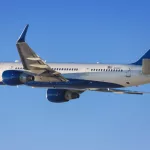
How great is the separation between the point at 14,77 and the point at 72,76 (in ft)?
32.7

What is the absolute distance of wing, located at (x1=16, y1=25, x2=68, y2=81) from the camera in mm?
83825

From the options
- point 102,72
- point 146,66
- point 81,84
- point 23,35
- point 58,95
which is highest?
point 23,35

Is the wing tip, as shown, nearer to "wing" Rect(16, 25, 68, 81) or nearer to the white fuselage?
"wing" Rect(16, 25, 68, 81)

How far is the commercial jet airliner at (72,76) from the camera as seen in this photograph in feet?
300

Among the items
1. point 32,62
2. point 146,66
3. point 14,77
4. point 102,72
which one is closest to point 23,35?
point 32,62

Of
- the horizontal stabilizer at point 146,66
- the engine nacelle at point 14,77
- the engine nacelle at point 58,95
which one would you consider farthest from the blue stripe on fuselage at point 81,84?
the horizontal stabilizer at point 146,66

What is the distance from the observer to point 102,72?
95938 millimetres

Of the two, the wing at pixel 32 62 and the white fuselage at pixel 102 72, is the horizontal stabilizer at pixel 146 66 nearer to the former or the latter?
the white fuselage at pixel 102 72

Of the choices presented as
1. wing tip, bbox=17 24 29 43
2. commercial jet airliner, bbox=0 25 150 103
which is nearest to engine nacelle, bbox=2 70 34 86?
commercial jet airliner, bbox=0 25 150 103

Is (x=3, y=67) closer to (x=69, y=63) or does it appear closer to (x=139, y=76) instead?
(x=69, y=63)

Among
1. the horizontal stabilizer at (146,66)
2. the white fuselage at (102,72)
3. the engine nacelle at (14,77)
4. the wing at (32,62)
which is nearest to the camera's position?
the wing at (32,62)

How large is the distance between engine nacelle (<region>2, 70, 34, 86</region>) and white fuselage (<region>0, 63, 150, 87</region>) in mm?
4546

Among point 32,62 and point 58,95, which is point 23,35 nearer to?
Answer: point 32,62

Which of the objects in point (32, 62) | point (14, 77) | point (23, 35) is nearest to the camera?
point (23, 35)
